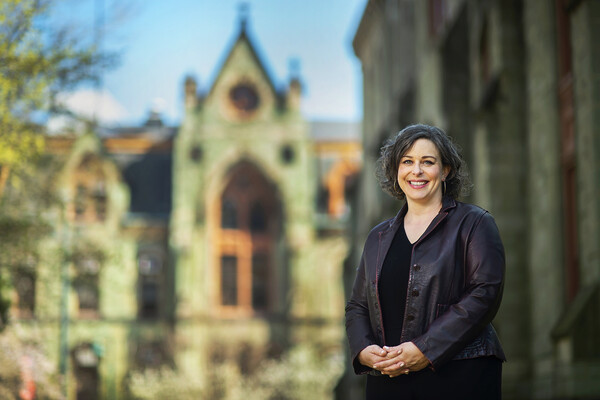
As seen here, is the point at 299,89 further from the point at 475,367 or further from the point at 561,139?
the point at 475,367

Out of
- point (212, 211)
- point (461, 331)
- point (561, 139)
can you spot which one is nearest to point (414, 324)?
point (461, 331)

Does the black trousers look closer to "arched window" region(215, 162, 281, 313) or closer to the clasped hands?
the clasped hands

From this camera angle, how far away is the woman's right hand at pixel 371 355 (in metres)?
3.70

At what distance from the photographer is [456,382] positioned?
365 centimetres

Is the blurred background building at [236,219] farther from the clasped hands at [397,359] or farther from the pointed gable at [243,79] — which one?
the clasped hands at [397,359]

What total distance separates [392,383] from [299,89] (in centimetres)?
3985

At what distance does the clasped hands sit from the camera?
361cm

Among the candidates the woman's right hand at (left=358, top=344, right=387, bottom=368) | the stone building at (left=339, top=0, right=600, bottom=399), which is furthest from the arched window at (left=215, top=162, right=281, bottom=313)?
the woman's right hand at (left=358, top=344, right=387, bottom=368)

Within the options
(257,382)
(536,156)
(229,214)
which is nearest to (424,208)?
(536,156)

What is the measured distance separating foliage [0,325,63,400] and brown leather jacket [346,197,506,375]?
44.5 ft

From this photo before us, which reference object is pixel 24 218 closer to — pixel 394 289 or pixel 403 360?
pixel 394 289

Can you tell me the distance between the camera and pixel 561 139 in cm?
1473

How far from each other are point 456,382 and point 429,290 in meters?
0.34

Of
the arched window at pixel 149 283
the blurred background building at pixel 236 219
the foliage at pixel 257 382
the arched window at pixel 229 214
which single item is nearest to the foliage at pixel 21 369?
the blurred background building at pixel 236 219
